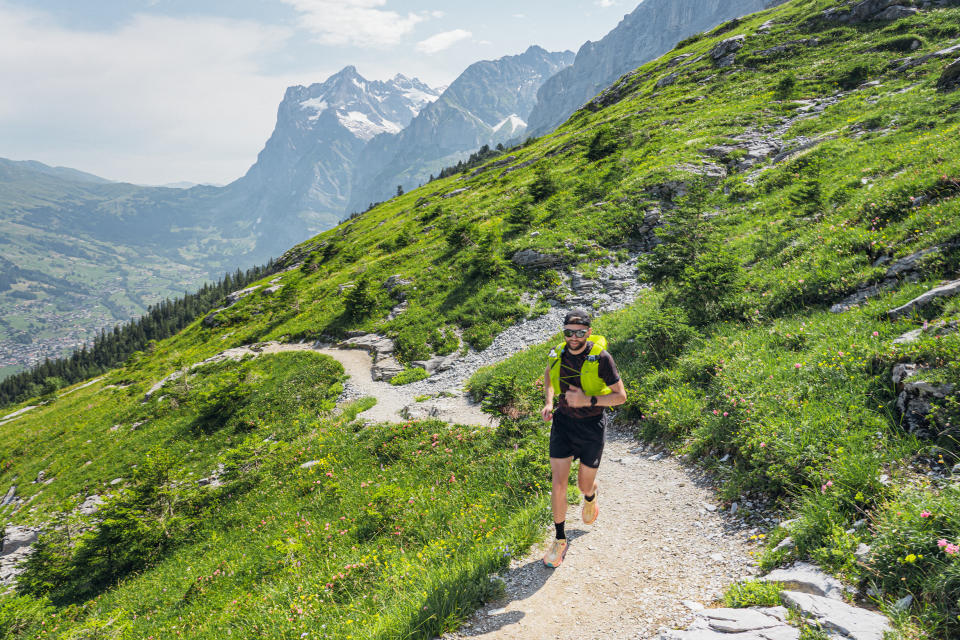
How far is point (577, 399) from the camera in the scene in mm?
6422

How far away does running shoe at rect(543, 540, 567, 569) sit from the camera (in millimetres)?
6535

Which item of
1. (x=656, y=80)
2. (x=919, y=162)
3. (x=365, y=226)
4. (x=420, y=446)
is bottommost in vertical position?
(x=420, y=446)

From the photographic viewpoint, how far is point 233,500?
1377cm

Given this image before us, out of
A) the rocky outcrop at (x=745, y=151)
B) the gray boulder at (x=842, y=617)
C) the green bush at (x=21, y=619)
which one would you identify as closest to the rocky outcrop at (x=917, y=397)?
the gray boulder at (x=842, y=617)

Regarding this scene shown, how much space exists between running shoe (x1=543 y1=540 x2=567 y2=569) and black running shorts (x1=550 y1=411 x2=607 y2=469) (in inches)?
55.6

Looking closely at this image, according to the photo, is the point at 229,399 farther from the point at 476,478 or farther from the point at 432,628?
the point at 432,628

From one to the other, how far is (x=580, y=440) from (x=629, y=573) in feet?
7.08

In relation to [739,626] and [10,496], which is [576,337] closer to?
[739,626]

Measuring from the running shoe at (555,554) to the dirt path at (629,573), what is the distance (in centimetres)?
14

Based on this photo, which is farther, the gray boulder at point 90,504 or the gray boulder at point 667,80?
the gray boulder at point 667,80

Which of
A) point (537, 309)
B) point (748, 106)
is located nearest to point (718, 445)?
point (537, 309)

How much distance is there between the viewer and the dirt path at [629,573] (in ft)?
17.7

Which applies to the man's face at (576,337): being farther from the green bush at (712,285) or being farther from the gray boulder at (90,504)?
the gray boulder at (90,504)

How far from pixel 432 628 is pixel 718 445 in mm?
6879
